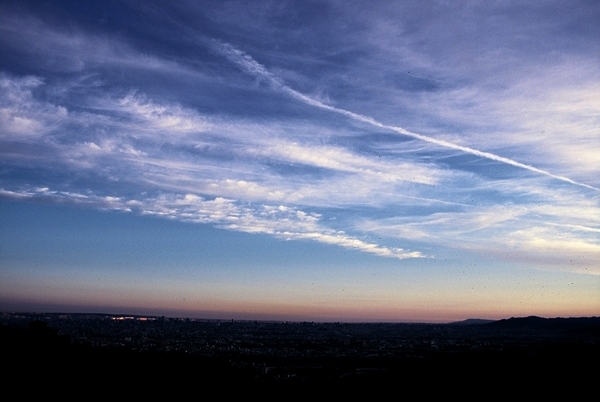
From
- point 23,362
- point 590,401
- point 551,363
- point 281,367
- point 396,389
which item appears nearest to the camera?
point 590,401

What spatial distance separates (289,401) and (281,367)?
2585 cm

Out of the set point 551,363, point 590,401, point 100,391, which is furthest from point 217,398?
point 551,363

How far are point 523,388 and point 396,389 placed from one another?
886 cm

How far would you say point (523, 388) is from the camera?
1243 inches

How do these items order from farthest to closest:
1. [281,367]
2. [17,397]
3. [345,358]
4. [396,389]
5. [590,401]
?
[345,358]
[281,367]
[396,389]
[590,401]
[17,397]

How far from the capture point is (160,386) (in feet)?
104

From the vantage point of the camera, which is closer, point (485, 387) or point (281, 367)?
point (485, 387)

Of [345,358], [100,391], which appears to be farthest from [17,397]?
[345,358]

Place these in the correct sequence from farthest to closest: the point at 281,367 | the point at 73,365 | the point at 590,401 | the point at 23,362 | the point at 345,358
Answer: the point at 345,358
the point at 281,367
the point at 73,365
the point at 23,362
the point at 590,401

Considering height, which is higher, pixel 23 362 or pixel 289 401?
pixel 23 362

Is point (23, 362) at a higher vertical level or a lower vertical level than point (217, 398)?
higher

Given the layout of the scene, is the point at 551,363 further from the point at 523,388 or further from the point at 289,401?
the point at 289,401

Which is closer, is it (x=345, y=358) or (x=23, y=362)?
(x=23, y=362)

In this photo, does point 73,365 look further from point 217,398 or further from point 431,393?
point 431,393
